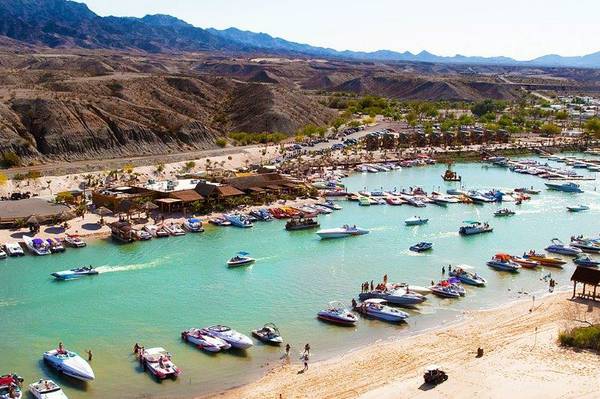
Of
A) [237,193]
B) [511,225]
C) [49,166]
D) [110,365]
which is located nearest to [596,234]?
[511,225]

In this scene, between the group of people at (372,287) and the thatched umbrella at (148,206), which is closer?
the group of people at (372,287)

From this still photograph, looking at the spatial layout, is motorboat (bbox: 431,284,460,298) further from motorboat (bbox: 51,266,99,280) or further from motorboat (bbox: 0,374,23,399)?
motorboat (bbox: 0,374,23,399)

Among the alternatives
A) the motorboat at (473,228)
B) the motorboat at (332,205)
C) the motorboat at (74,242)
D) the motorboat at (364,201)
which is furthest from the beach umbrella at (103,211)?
the motorboat at (473,228)

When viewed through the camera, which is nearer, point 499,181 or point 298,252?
point 298,252

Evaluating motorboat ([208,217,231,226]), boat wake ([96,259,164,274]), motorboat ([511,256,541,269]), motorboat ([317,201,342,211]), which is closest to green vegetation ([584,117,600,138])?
motorboat ([317,201,342,211])

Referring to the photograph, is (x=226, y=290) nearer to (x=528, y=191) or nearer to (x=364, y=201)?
(x=364, y=201)

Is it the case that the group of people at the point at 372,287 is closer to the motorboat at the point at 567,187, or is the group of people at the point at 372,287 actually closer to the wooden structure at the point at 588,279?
the wooden structure at the point at 588,279

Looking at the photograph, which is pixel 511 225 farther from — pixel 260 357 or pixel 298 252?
pixel 260 357
